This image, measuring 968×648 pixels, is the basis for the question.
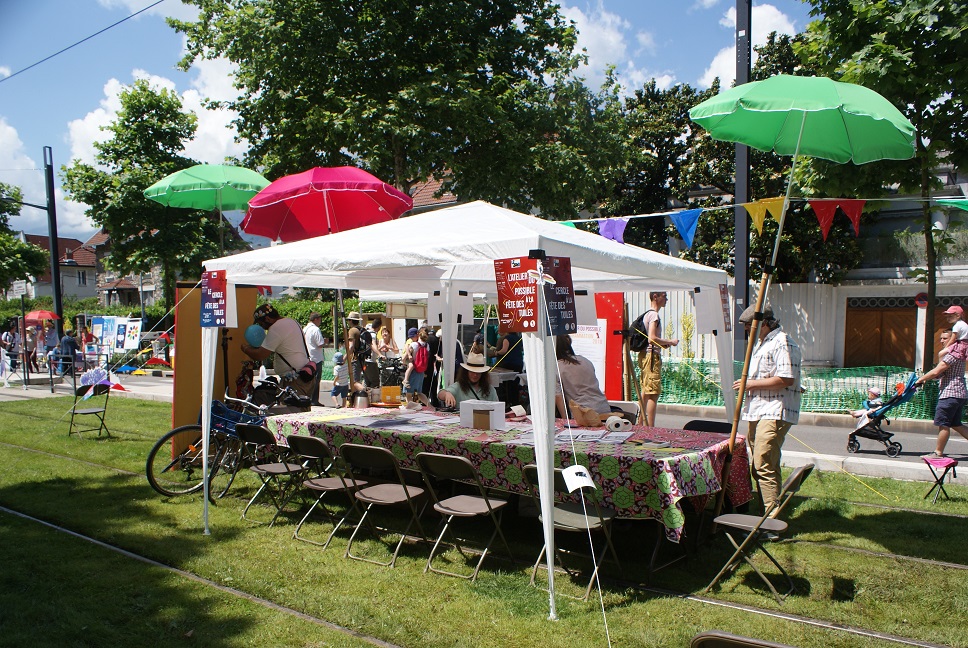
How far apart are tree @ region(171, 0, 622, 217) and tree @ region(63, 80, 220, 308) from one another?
398cm

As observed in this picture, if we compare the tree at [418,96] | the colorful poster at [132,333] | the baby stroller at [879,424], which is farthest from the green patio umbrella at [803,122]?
the colorful poster at [132,333]

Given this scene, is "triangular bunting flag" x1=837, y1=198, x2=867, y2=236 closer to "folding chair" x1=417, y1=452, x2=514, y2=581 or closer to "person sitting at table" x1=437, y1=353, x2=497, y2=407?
"person sitting at table" x1=437, y1=353, x2=497, y2=407

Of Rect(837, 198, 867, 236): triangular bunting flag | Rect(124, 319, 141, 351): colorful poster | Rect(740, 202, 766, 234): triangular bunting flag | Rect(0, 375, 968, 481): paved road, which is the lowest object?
Rect(0, 375, 968, 481): paved road

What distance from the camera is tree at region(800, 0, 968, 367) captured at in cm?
973

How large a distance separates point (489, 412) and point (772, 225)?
15.8 metres

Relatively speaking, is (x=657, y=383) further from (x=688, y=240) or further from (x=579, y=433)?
(x=579, y=433)

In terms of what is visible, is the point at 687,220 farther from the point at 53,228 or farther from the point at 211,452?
the point at 53,228

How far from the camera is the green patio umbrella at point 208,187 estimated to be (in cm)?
925

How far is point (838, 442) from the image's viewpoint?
10.3 meters

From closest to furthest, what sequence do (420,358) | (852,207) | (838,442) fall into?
(852,207), (838,442), (420,358)

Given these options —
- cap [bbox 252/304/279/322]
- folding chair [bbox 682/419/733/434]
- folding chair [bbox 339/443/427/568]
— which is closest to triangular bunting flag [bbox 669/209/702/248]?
folding chair [bbox 682/419/733/434]

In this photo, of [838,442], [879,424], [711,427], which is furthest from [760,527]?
[838,442]

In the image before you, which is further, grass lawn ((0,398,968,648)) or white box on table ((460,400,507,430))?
white box on table ((460,400,507,430))

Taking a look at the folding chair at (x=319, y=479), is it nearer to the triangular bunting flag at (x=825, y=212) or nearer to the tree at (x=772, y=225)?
the triangular bunting flag at (x=825, y=212)
